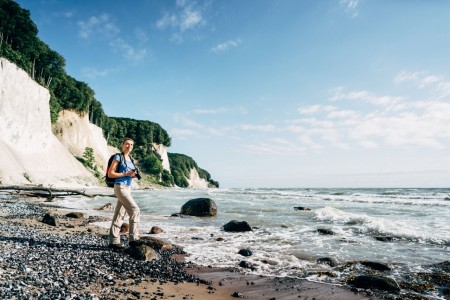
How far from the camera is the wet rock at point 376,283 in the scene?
21.0ft

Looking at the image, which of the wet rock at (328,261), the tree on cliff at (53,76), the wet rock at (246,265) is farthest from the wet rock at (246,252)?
the tree on cliff at (53,76)

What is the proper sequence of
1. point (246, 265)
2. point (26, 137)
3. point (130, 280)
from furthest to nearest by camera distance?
point (26, 137), point (246, 265), point (130, 280)

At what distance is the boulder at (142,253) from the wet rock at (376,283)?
489 centimetres

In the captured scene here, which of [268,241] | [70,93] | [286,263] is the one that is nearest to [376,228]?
[268,241]

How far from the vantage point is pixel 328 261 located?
841 centimetres

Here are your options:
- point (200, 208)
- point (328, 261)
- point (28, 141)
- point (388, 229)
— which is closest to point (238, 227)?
point (328, 261)

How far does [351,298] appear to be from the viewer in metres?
5.95

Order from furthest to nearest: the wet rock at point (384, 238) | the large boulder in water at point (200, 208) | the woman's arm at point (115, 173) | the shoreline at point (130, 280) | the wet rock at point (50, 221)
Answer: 1. the large boulder in water at point (200, 208)
2. the wet rock at point (50, 221)
3. the wet rock at point (384, 238)
4. the woman's arm at point (115, 173)
5. the shoreline at point (130, 280)

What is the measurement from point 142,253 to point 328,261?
17.0 feet

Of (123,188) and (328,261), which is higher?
(123,188)

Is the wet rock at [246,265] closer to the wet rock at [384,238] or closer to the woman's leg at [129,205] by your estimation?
the woman's leg at [129,205]

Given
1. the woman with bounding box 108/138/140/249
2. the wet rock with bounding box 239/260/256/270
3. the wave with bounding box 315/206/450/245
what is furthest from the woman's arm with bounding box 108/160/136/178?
the wave with bounding box 315/206/450/245

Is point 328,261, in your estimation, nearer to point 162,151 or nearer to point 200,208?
point 200,208

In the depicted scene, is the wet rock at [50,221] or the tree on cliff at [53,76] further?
the tree on cliff at [53,76]
